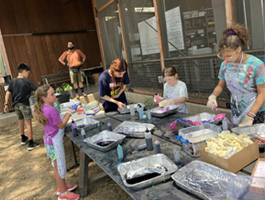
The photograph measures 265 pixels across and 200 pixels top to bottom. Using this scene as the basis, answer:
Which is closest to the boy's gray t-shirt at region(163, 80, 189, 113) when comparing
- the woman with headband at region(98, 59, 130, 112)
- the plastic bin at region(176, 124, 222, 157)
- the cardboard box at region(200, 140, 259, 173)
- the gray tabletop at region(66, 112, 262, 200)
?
the gray tabletop at region(66, 112, 262, 200)

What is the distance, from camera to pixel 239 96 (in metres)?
2.15

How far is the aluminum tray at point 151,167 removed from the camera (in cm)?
141

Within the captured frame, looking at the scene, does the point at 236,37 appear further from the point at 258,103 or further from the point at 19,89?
the point at 19,89

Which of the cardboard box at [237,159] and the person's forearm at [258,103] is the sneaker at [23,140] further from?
the person's forearm at [258,103]

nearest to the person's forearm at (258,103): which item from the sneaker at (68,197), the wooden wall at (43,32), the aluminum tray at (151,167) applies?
the aluminum tray at (151,167)

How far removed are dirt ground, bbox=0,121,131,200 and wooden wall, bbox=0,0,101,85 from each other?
5.06 metres

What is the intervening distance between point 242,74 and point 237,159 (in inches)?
38.7

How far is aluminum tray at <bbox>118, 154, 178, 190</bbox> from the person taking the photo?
1.41m

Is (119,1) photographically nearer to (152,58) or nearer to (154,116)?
(152,58)

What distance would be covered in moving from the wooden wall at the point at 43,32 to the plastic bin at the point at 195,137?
871cm

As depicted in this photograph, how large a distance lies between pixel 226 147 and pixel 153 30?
439 centimetres

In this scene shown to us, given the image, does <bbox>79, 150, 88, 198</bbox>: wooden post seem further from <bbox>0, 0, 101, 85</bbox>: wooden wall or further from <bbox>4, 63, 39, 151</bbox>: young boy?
<bbox>0, 0, 101, 85</bbox>: wooden wall

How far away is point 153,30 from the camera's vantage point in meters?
5.28

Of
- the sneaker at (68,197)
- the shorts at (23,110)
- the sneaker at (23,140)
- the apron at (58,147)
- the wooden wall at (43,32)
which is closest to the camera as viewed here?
the apron at (58,147)
